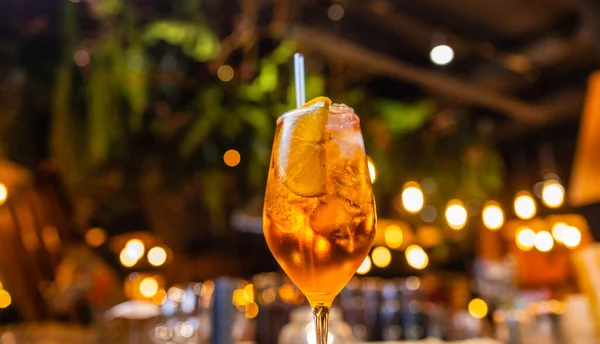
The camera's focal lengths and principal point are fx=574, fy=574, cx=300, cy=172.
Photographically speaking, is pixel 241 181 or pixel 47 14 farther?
pixel 241 181

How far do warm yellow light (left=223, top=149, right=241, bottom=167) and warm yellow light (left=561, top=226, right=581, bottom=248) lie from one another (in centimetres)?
398

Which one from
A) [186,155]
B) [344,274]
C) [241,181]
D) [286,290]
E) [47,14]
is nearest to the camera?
[344,274]

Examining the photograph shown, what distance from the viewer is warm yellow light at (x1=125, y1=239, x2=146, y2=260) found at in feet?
22.2

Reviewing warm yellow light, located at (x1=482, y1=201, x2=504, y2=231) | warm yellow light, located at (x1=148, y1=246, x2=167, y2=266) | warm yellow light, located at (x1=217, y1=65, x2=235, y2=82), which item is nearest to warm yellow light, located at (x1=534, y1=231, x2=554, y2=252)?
warm yellow light, located at (x1=482, y1=201, x2=504, y2=231)

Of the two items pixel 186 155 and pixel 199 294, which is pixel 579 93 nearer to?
pixel 186 155

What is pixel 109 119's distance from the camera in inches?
133

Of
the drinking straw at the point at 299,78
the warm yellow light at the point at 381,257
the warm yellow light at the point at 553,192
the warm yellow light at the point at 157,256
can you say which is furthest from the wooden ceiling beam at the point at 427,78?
the warm yellow light at the point at 157,256

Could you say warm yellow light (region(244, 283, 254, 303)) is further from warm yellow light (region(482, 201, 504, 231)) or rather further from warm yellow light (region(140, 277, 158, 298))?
warm yellow light (region(140, 277, 158, 298))

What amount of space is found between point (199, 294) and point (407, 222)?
5.68 metres

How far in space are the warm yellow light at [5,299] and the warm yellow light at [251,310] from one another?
3226 mm

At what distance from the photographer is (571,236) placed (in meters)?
6.15

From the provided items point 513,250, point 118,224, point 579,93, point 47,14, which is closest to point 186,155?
point 47,14

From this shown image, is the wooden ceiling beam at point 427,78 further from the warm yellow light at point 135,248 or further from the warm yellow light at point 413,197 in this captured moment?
the warm yellow light at point 135,248

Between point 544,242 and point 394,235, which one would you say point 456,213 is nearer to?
point 544,242
